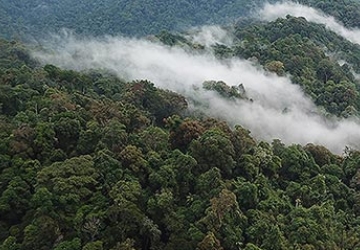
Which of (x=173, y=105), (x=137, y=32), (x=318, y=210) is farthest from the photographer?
(x=137, y=32)

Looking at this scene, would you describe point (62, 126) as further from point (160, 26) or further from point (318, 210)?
point (160, 26)

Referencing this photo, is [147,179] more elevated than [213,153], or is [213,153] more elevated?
[213,153]

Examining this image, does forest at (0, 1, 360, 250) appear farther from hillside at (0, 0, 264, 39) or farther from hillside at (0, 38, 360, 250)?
hillside at (0, 0, 264, 39)

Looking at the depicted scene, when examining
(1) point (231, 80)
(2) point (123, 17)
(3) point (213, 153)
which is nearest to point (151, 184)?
(3) point (213, 153)

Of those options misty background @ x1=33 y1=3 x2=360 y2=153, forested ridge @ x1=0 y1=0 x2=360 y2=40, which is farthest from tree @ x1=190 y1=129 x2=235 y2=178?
forested ridge @ x1=0 y1=0 x2=360 y2=40

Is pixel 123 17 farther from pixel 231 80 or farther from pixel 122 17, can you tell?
pixel 231 80

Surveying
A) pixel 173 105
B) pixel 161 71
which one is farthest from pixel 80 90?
pixel 161 71

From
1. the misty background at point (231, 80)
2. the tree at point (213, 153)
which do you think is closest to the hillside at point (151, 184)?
the tree at point (213, 153)

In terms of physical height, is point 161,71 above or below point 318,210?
above
